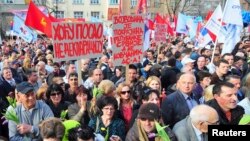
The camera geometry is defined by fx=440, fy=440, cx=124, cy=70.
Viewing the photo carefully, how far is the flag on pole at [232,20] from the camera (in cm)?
992

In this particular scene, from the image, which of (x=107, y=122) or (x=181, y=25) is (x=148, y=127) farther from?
(x=181, y=25)

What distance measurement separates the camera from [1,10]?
2557 inches

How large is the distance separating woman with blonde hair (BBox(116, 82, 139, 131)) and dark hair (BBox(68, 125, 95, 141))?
1.54 metres

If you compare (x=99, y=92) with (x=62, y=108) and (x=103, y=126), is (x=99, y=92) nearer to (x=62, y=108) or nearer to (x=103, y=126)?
(x=62, y=108)

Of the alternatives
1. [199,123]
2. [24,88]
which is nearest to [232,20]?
[24,88]

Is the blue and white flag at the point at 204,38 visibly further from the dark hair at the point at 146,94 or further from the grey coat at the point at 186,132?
the grey coat at the point at 186,132

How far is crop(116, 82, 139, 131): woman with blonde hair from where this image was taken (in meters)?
5.57

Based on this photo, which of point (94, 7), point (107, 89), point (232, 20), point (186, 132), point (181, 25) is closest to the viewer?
point (186, 132)

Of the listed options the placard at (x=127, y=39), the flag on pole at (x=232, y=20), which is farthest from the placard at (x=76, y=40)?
the flag on pole at (x=232, y=20)

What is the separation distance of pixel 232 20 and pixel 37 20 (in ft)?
18.0

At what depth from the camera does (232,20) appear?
10.0 metres

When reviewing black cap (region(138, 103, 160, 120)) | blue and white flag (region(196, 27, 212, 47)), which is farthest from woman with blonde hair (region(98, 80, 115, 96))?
blue and white flag (region(196, 27, 212, 47))

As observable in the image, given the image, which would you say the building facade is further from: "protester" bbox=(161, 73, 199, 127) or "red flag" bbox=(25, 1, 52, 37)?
"protester" bbox=(161, 73, 199, 127)

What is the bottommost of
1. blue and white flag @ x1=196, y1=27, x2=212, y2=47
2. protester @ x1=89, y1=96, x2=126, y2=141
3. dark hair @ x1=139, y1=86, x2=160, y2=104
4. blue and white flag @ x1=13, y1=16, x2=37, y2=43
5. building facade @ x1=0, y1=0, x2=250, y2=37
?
protester @ x1=89, y1=96, x2=126, y2=141
